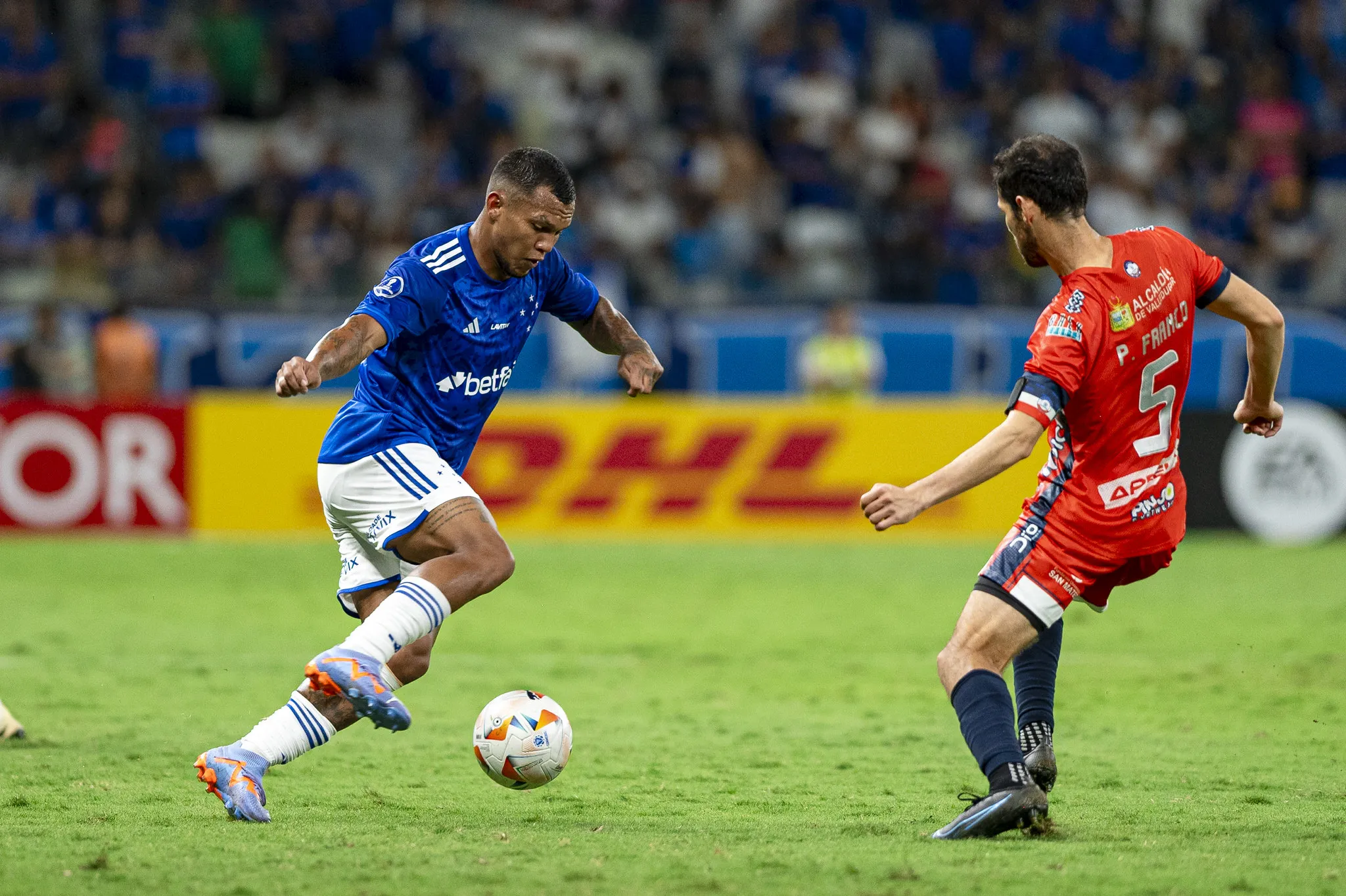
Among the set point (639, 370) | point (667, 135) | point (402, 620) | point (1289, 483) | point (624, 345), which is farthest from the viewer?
point (667, 135)

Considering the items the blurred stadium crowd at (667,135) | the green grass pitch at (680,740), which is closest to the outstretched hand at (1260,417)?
the green grass pitch at (680,740)

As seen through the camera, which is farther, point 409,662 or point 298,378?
point 409,662

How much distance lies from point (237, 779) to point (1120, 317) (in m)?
3.21

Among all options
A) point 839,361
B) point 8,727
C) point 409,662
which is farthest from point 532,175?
point 839,361

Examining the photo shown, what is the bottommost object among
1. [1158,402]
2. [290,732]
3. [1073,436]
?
[290,732]

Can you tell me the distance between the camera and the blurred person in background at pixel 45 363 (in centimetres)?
1622

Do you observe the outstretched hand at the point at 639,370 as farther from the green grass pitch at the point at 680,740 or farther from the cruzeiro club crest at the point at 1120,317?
the cruzeiro club crest at the point at 1120,317

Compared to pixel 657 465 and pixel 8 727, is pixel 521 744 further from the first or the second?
pixel 657 465

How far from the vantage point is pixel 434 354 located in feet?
18.7

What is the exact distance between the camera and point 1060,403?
4.92m

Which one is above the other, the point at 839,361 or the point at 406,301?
the point at 406,301

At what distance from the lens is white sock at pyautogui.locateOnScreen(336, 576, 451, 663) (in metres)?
5.08

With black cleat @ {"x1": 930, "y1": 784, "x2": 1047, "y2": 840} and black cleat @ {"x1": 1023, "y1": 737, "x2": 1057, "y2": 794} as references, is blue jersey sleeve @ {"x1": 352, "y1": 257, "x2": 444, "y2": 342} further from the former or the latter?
black cleat @ {"x1": 1023, "y1": 737, "x2": 1057, "y2": 794}

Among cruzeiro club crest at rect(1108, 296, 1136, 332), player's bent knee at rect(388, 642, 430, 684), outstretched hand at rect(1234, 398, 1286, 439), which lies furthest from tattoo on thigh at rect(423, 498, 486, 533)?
outstretched hand at rect(1234, 398, 1286, 439)
